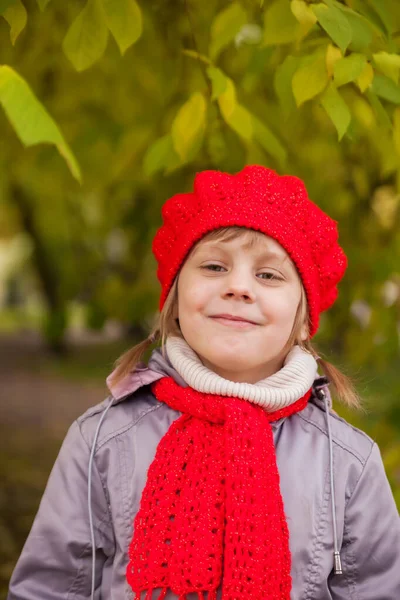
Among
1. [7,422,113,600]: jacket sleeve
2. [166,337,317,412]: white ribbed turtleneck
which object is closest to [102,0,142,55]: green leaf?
[166,337,317,412]: white ribbed turtleneck

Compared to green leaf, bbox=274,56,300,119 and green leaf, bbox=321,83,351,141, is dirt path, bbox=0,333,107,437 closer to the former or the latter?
green leaf, bbox=274,56,300,119

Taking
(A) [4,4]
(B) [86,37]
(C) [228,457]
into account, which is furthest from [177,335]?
(A) [4,4]

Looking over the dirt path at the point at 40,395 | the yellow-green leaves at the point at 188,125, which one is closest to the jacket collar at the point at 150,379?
the yellow-green leaves at the point at 188,125

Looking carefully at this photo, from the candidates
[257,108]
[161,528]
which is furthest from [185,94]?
[161,528]

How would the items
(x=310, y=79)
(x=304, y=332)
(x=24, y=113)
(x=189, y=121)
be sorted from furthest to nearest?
(x=189, y=121), (x=304, y=332), (x=310, y=79), (x=24, y=113)

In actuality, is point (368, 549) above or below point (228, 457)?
below

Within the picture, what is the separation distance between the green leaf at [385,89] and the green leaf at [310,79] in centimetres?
16

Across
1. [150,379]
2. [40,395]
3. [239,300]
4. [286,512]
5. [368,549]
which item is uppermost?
[239,300]

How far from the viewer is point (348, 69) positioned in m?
1.98

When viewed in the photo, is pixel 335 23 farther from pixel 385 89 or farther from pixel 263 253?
pixel 263 253

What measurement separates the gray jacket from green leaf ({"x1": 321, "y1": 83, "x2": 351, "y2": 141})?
83cm

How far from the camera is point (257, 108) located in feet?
12.1

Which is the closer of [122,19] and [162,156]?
[122,19]

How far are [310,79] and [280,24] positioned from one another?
0.21 metres
